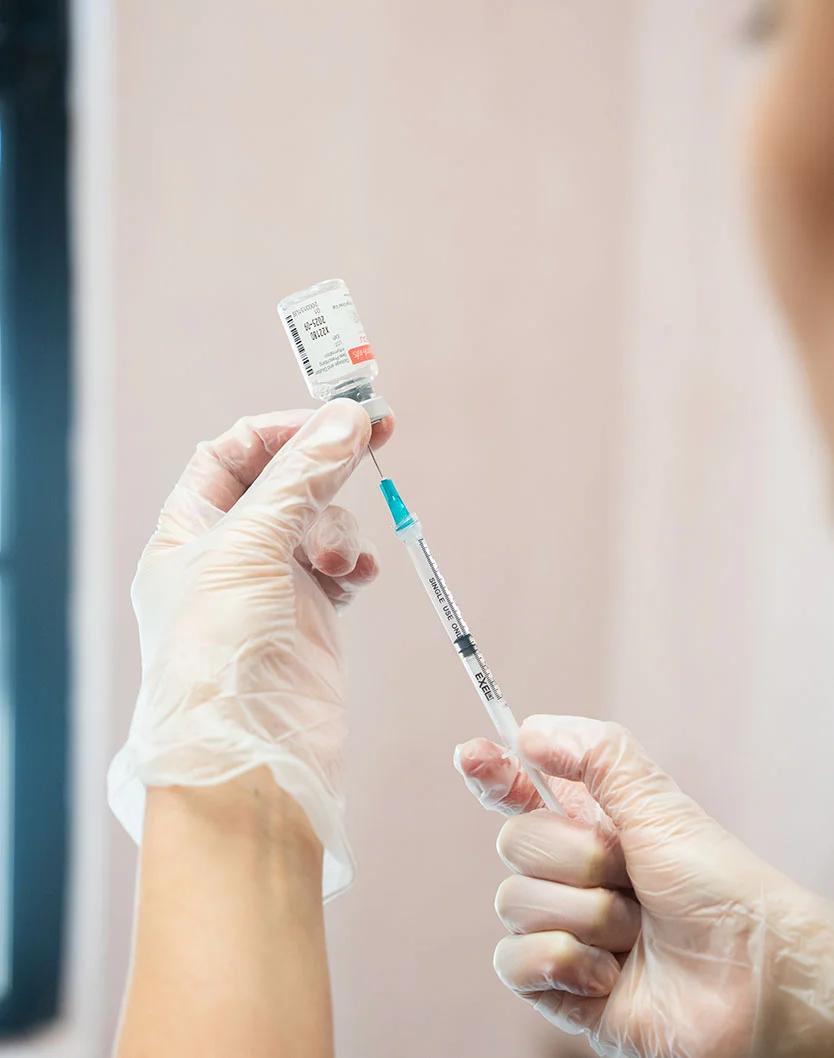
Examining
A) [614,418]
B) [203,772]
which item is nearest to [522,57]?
[614,418]

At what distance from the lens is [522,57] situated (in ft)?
3.56

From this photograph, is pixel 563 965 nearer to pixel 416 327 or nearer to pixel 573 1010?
pixel 573 1010

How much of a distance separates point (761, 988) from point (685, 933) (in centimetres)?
6

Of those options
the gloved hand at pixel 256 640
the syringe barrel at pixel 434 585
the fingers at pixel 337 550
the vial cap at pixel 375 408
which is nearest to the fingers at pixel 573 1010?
the gloved hand at pixel 256 640

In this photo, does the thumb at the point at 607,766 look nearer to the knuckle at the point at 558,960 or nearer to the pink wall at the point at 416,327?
the knuckle at the point at 558,960

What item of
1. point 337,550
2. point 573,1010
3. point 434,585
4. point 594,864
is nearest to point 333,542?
point 337,550

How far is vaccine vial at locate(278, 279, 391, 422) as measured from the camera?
0.69 m

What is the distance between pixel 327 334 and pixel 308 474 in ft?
0.40

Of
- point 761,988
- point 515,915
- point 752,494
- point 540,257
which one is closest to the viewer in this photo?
point 761,988

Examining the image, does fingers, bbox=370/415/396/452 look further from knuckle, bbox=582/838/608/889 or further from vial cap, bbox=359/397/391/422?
knuckle, bbox=582/838/608/889

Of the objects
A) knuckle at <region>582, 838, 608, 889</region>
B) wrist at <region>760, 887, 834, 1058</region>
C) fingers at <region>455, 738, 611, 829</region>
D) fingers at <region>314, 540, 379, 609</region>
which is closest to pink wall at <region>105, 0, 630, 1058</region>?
fingers at <region>314, 540, 379, 609</region>

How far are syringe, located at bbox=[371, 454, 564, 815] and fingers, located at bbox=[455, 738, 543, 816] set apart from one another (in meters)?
0.02

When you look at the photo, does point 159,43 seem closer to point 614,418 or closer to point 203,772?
point 614,418

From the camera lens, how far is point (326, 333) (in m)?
0.69
